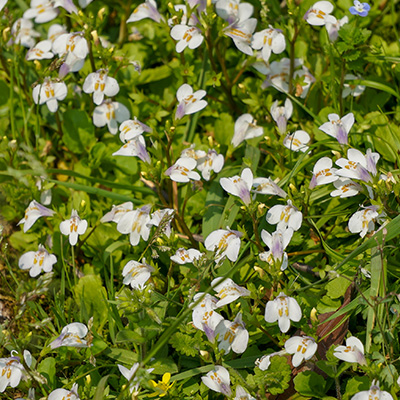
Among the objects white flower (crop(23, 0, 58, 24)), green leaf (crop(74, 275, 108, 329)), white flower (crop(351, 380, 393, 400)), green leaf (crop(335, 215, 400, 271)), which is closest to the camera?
white flower (crop(351, 380, 393, 400))

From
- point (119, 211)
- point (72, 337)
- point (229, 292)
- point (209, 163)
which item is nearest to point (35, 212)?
point (119, 211)

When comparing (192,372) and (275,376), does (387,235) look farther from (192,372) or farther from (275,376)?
(192,372)

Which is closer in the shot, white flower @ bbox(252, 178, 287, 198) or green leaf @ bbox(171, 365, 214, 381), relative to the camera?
green leaf @ bbox(171, 365, 214, 381)

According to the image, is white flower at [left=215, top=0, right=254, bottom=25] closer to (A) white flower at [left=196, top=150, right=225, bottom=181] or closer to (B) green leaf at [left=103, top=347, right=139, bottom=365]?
(A) white flower at [left=196, top=150, right=225, bottom=181]

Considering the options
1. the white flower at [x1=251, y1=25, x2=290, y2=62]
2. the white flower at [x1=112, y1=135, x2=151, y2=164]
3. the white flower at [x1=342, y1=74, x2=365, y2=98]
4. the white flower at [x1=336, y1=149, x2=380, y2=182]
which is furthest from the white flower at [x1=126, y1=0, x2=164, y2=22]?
the white flower at [x1=336, y1=149, x2=380, y2=182]

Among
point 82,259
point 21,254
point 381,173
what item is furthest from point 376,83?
point 21,254
